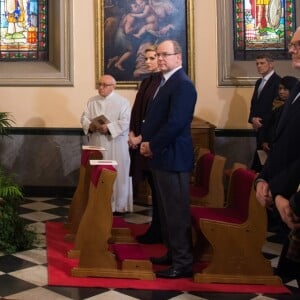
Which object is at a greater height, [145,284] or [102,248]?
[102,248]

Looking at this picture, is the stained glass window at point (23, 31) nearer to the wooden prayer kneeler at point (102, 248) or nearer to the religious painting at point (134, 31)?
the religious painting at point (134, 31)

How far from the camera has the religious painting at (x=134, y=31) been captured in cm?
864

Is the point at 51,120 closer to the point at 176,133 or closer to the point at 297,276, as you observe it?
the point at 176,133

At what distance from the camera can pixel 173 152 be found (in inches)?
174

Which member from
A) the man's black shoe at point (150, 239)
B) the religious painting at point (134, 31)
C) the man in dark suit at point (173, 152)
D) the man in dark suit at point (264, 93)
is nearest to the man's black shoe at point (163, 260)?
the man in dark suit at point (173, 152)

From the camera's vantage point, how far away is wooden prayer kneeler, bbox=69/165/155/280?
4586 mm

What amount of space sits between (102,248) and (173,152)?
→ 0.98 m

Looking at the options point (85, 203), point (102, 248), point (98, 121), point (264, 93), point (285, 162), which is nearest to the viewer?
point (285, 162)

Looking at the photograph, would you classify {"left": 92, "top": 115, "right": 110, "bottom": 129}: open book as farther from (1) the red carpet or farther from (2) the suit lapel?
(2) the suit lapel

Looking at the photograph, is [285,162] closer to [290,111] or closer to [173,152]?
[290,111]

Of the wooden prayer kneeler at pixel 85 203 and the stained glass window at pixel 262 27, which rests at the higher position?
the stained glass window at pixel 262 27

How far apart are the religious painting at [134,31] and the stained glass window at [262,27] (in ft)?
2.66

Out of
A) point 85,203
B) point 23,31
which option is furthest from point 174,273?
point 23,31

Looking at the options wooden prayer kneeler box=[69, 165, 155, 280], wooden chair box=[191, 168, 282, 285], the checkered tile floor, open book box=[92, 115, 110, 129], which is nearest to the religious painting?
open book box=[92, 115, 110, 129]
